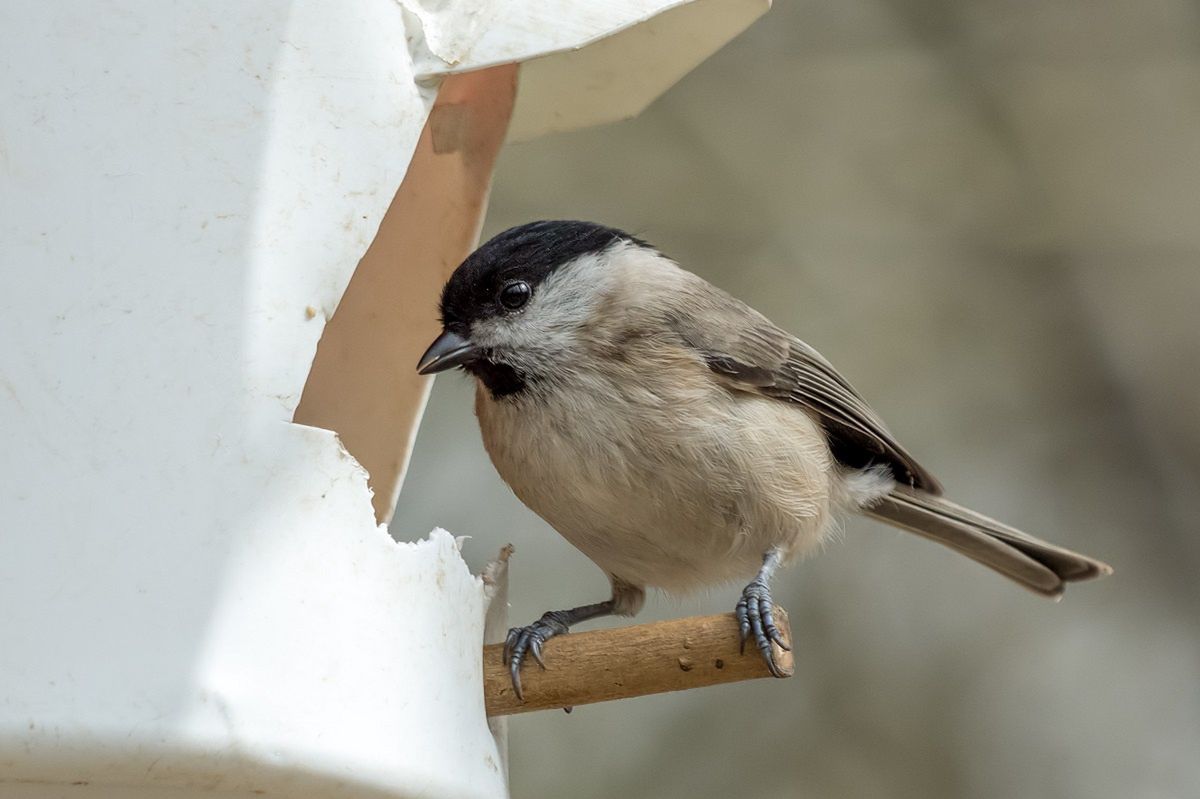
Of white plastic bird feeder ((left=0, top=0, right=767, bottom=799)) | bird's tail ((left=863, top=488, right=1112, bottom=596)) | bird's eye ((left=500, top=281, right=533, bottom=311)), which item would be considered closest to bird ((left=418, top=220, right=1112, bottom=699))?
bird's eye ((left=500, top=281, right=533, bottom=311))

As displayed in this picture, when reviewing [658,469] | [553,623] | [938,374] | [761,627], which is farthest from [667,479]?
[938,374]

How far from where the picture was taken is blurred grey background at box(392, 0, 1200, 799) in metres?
3.49

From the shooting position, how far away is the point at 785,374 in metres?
2.12

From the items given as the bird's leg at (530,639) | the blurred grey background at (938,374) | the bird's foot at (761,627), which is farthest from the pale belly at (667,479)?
the blurred grey background at (938,374)

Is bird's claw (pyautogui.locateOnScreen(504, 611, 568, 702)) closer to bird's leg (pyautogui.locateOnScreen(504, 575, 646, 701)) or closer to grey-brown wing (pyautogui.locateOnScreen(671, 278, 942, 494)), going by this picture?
bird's leg (pyautogui.locateOnScreen(504, 575, 646, 701))

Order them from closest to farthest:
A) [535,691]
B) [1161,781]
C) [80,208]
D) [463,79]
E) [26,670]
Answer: [26,670], [80,208], [535,691], [463,79], [1161,781]

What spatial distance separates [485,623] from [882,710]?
7.33 feet

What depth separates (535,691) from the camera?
1.54 m

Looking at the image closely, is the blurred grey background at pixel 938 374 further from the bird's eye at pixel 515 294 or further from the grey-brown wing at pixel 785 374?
the bird's eye at pixel 515 294

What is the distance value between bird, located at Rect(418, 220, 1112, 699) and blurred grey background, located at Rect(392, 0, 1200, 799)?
57.9 inches

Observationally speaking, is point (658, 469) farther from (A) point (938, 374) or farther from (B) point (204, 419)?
(A) point (938, 374)

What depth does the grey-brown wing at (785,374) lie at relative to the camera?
200 cm

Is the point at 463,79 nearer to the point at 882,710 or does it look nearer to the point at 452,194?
the point at 452,194

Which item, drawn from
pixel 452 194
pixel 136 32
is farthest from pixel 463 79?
pixel 136 32
